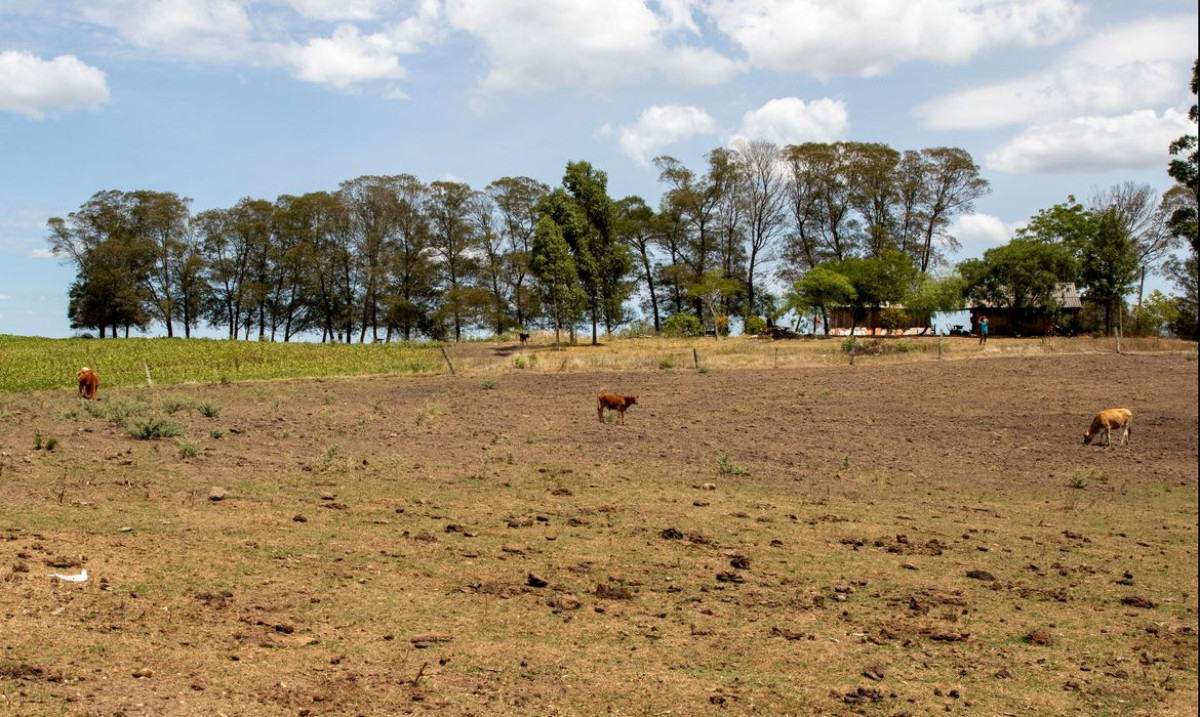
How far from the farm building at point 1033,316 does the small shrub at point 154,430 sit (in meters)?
56.8

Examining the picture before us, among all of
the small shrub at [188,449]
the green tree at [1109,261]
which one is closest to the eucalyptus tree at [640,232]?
the green tree at [1109,261]

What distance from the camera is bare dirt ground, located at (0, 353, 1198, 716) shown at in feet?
22.8

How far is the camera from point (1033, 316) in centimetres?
6438

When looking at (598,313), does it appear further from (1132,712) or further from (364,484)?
(1132,712)

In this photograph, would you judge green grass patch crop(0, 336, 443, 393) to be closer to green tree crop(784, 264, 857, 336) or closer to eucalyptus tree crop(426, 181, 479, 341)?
eucalyptus tree crop(426, 181, 479, 341)

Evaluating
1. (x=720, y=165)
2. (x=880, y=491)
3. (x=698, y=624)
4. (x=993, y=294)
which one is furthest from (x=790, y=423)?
(x=720, y=165)

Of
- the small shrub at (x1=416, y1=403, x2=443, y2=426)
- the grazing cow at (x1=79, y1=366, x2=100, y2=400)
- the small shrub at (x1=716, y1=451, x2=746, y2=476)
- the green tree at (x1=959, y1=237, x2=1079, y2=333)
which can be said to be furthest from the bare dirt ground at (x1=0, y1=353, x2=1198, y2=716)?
the green tree at (x1=959, y1=237, x2=1079, y2=333)

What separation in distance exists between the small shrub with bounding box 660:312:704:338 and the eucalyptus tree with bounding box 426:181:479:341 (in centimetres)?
1623

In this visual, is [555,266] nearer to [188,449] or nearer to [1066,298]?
[1066,298]

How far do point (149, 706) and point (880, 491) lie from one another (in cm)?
1226

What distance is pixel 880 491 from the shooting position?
1574 centimetres

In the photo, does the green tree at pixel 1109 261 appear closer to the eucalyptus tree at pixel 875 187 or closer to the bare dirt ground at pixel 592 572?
the eucalyptus tree at pixel 875 187

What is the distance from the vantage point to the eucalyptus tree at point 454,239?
76.1m

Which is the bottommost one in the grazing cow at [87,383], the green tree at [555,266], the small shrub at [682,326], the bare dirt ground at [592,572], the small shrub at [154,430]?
the bare dirt ground at [592,572]
